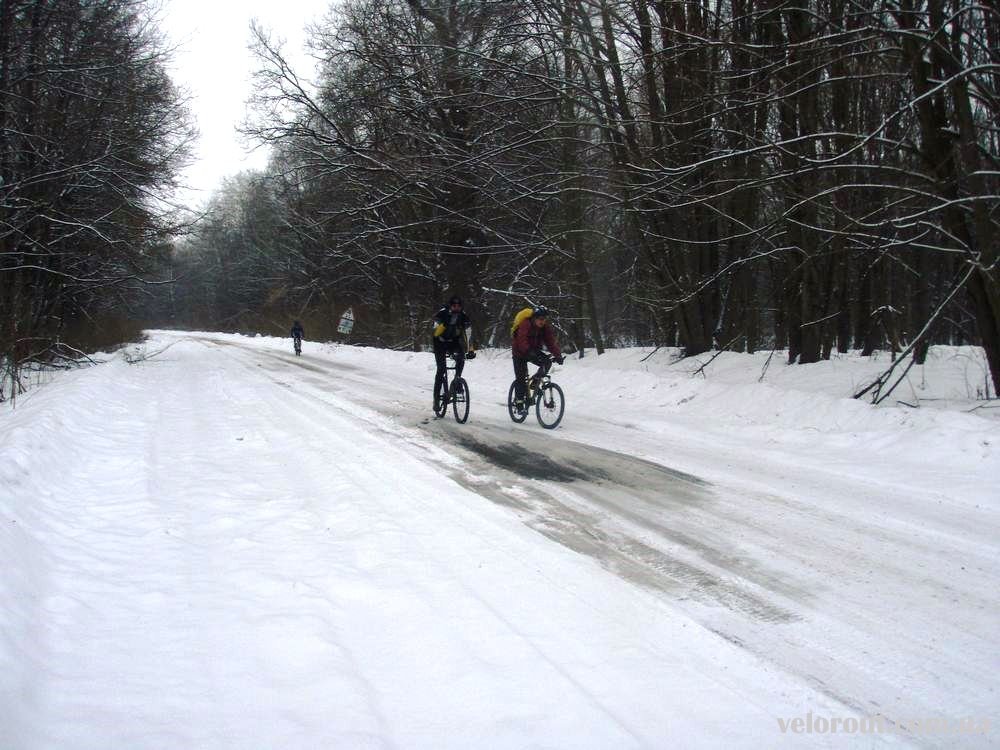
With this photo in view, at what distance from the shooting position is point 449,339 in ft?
32.9

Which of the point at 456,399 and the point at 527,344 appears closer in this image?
the point at 456,399

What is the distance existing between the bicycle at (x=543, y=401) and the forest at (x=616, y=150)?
12.3 feet

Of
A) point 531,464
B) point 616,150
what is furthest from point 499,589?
point 616,150

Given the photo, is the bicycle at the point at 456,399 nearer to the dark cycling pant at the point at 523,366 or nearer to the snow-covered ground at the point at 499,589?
the dark cycling pant at the point at 523,366

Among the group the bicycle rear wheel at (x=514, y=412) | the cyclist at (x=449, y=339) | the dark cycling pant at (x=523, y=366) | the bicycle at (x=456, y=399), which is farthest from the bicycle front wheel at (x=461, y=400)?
the dark cycling pant at (x=523, y=366)

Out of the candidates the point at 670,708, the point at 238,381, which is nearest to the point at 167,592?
the point at 670,708

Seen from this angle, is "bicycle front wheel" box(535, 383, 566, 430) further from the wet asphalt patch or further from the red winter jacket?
the wet asphalt patch

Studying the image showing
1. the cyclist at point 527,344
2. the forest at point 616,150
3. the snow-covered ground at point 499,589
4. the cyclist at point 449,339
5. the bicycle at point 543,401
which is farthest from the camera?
the cyclist at point 449,339

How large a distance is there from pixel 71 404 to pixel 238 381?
6.30m

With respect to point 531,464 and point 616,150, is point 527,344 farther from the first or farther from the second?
point 616,150

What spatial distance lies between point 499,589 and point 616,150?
1179cm

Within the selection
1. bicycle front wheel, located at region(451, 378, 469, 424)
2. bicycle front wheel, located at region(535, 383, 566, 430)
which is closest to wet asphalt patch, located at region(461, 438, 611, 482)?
bicycle front wheel, located at region(535, 383, 566, 430)

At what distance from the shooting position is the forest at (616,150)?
818 cm

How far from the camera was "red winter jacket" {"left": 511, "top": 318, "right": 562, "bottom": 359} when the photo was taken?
32.3ft
